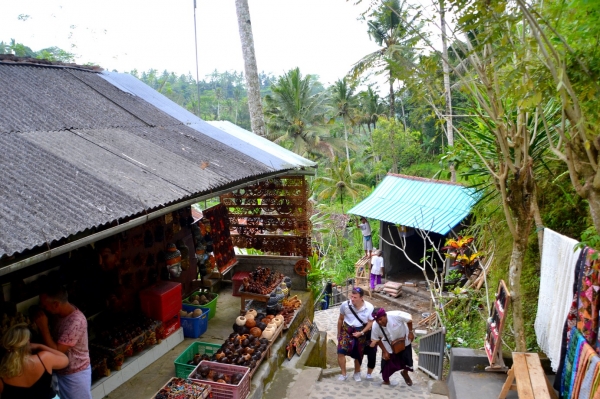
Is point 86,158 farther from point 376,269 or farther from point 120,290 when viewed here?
point 376,269

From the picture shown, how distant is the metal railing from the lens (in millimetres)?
6559

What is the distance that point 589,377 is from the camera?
3566mm

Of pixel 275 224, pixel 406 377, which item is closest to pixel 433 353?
pixel 406 377

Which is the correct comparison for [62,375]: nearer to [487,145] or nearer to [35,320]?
[35,320]

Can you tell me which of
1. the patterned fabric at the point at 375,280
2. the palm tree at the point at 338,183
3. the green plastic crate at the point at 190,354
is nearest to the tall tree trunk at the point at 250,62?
the patterned fabric at the point at 375,280

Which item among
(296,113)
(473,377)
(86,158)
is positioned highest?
(296,113)

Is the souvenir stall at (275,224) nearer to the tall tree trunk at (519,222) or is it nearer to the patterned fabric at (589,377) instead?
the tall tree trunk at (519,222)

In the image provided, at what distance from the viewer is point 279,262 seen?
7.94 meters

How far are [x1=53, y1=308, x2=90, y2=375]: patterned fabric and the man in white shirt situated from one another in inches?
131

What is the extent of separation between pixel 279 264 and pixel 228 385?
139 inches

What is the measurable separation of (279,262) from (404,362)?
9.54ft

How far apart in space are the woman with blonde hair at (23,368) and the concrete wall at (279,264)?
188 inches

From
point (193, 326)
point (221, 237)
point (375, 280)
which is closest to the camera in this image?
point (193, 326)

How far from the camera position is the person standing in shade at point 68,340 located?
3.70 metres
